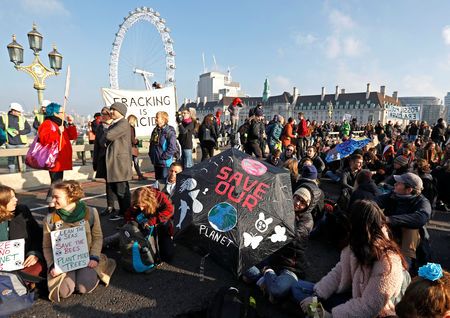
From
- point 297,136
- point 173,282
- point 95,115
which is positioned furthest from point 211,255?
point 297,136

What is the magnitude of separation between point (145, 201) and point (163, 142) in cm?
234

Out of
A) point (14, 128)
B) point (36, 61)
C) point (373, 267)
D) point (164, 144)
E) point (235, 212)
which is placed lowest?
point (373, 267)

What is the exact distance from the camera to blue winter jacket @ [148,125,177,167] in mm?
5520

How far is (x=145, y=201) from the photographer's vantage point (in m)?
Result: 3.39

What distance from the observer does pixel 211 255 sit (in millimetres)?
2326

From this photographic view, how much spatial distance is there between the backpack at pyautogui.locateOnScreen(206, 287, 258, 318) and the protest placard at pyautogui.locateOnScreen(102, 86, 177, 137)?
714cm

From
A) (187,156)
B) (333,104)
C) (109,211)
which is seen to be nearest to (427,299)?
(109,211)

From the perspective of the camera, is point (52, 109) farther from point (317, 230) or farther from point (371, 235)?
point (371, 235)

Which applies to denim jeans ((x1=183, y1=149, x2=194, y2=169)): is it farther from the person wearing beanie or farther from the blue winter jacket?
the person wearing beanie

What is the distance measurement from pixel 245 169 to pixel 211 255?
2.59ft

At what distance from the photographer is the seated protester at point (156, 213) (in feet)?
11.2

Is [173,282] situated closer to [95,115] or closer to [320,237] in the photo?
[320,237]

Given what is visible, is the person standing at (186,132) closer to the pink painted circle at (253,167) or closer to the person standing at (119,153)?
the person standing at (119,153)

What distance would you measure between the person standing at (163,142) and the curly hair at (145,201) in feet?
6.99
